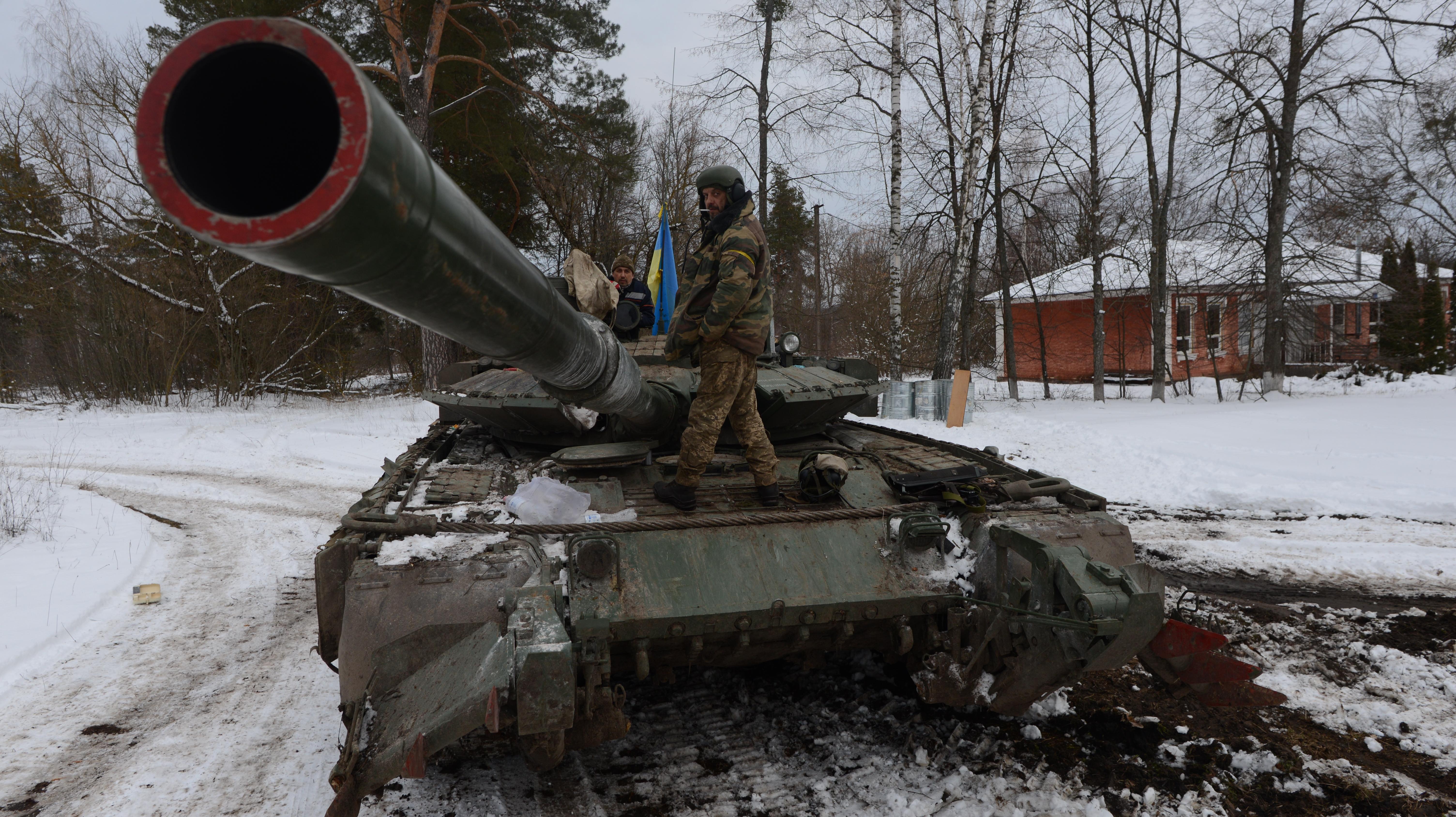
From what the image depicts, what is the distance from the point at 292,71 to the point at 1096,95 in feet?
70.3

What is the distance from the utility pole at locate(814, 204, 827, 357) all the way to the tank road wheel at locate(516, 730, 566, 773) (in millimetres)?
29606

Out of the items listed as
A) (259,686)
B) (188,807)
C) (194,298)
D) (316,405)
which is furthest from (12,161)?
(188,807)

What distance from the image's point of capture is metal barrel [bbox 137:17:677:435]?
1209mm

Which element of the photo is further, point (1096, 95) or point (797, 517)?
point (1096, 95)

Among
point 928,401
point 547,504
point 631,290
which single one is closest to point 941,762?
point 547,504

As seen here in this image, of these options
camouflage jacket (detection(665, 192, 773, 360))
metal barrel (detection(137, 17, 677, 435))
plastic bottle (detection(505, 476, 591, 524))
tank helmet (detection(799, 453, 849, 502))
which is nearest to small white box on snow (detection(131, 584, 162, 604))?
plastic bottle (detection(505, 476, 591, 524))

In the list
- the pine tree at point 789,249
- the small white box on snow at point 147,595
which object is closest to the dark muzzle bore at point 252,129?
the small white box on snow at point 147,595

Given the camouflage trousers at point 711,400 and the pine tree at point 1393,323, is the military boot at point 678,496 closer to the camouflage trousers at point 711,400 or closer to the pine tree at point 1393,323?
the camouflage trousers at point 711,400

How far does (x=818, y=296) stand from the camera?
35438 millimetres

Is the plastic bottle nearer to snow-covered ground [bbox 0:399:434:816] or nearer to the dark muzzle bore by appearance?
snow-covered ground [bbox 0:399:434:816]

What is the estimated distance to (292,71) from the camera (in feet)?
4.26

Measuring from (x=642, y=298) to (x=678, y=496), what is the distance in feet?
10.9

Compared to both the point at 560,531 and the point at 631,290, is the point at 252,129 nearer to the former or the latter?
the point at 560,531

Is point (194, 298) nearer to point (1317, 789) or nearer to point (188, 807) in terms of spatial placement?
point (188, 807)
